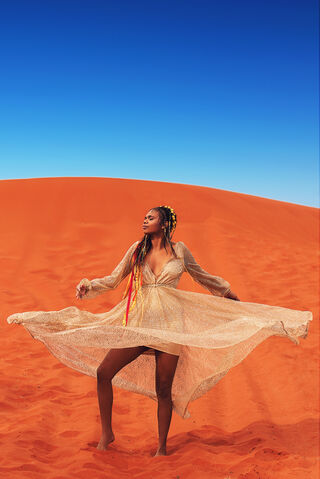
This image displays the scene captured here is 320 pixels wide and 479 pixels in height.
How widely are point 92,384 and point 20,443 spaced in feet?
6.83

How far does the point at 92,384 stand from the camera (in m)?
5.92

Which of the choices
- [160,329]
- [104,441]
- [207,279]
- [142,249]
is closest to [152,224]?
[142,249]

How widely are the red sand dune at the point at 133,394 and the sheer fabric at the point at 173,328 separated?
2.15 ft

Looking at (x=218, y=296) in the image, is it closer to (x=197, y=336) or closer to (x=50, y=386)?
(x=197, y=336)

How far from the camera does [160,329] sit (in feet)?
10.9

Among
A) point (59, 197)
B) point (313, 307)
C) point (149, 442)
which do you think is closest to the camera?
point (149, 442)

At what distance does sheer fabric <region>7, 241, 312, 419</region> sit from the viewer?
3166mm

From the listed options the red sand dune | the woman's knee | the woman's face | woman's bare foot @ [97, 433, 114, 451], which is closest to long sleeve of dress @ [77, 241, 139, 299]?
the woman's face

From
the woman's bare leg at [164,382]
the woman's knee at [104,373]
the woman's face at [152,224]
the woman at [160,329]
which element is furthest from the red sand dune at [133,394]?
the woman's face at [152,224]

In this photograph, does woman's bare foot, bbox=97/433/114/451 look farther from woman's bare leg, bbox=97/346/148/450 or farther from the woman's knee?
the woman's knee

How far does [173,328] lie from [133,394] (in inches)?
109

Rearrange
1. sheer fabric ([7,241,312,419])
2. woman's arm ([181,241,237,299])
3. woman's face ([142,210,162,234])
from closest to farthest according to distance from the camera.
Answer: sheer fabric ([7,241,312,419]) → woman's face ([142,210,162,234]) → woman's arm ([181,241,237,299])

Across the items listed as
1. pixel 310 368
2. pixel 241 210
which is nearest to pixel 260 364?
pixel 310 368

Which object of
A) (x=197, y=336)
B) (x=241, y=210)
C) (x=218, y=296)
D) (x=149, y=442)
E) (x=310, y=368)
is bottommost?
(x=149, y=442)
